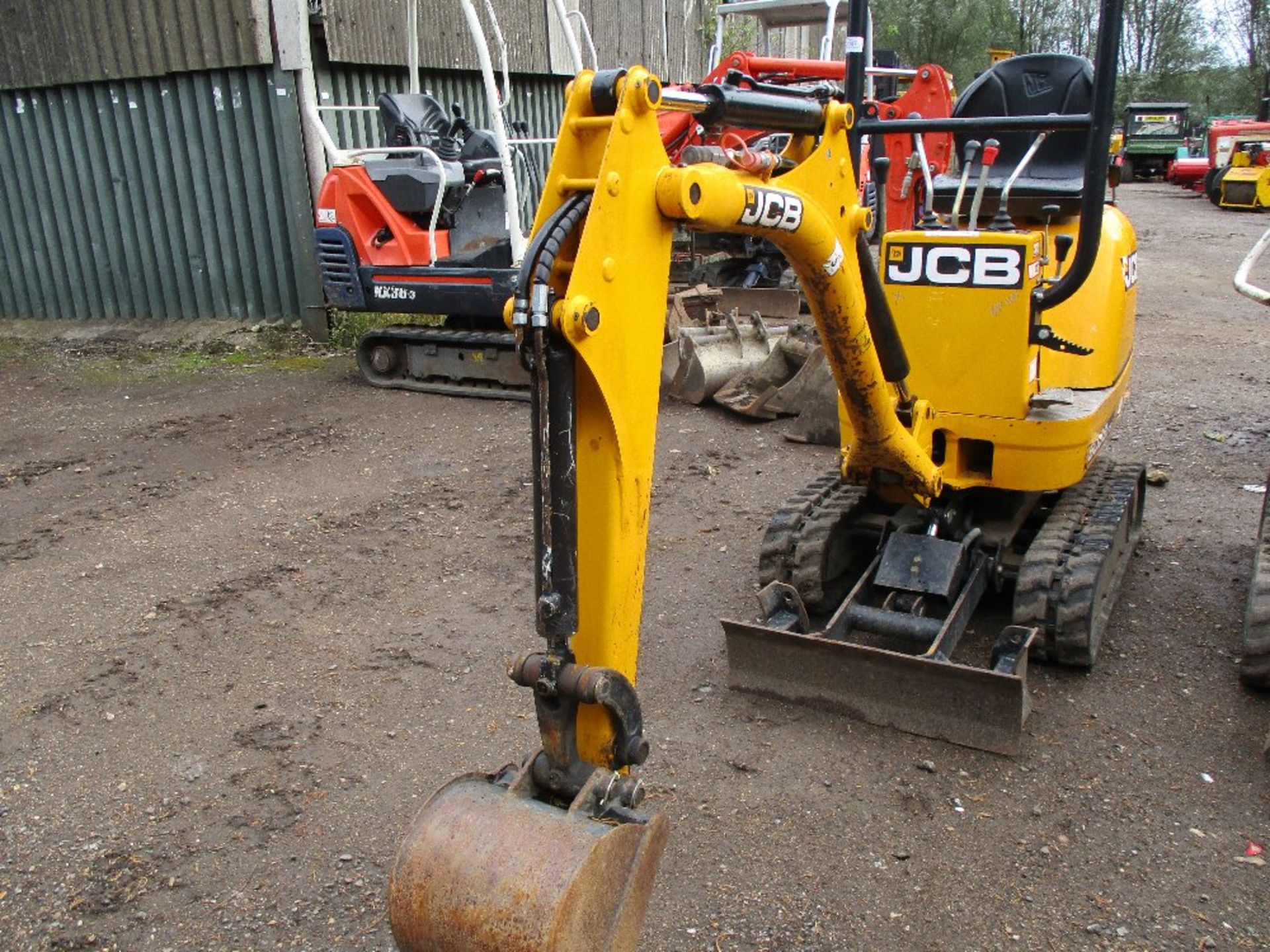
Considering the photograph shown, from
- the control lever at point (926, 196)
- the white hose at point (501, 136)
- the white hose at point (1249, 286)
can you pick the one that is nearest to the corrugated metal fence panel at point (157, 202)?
the white hose at point (501, 136)

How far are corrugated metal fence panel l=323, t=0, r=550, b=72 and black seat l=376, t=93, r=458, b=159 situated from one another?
→ 1.43 metres

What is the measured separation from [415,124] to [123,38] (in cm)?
368

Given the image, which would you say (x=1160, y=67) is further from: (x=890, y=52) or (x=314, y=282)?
(x=314, y=282)

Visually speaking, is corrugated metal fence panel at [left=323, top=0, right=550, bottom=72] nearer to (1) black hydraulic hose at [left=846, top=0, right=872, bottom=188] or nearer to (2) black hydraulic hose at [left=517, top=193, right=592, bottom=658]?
(1) black hydraulic hose at [left=846, top=0, right=872, bottom=188]

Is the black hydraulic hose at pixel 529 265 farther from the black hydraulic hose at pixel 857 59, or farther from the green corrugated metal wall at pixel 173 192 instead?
the green corrugated metal wall at pixel 173 192

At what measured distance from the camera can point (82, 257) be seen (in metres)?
11.1

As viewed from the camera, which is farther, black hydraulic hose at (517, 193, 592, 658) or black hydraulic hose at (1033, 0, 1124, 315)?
A: black hydraulic hose at (1033, 0, 1124, 315)

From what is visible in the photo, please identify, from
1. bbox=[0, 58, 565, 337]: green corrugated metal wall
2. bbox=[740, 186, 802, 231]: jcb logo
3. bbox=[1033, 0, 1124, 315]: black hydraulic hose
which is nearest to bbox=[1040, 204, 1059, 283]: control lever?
bbox=[1033, 0, 1124, 315]: black hydraulic hose

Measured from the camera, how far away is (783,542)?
168 inches

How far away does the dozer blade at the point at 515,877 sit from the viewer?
79.0 inches

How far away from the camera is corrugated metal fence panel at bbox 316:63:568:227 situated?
31.6 ft

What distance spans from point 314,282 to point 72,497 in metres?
4.18

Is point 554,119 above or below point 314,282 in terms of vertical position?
above

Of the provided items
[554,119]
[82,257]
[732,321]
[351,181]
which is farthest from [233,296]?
[732,321]
